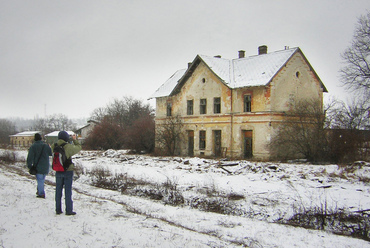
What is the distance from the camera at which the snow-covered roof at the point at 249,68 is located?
22.9m

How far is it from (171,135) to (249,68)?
9.18 meters

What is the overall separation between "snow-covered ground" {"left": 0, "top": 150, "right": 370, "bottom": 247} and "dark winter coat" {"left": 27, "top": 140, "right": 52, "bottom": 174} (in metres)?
0.92

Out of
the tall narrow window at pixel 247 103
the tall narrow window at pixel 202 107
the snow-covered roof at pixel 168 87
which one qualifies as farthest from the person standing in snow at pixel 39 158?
the snow-covered roof at pixel 168 87

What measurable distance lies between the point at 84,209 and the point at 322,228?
640 cm

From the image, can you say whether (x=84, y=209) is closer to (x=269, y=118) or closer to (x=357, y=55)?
(x=269, y=118)

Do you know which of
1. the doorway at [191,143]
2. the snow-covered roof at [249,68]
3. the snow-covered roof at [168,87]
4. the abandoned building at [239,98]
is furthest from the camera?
the snow-covered roof at [168,87]

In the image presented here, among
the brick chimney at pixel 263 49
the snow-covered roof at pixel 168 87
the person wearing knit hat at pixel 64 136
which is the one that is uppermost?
the brick chimney at pixel 263 49

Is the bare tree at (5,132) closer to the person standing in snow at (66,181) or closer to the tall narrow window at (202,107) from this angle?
the tall narrow window at (202,107)

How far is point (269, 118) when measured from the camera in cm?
2212

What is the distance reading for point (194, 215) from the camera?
878 centimetres

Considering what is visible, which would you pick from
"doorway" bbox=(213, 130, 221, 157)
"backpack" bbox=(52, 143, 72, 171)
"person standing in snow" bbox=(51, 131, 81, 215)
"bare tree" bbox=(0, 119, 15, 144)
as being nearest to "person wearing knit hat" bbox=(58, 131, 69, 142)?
"person standing in snow" bbox=(51, 131, 81, 215)

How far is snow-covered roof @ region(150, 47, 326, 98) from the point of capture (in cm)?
2291

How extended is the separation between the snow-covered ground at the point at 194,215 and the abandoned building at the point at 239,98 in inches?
344

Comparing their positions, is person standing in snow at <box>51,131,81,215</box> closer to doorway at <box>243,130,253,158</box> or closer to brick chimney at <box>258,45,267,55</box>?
doorway at <box>243,130,253,158</box>
